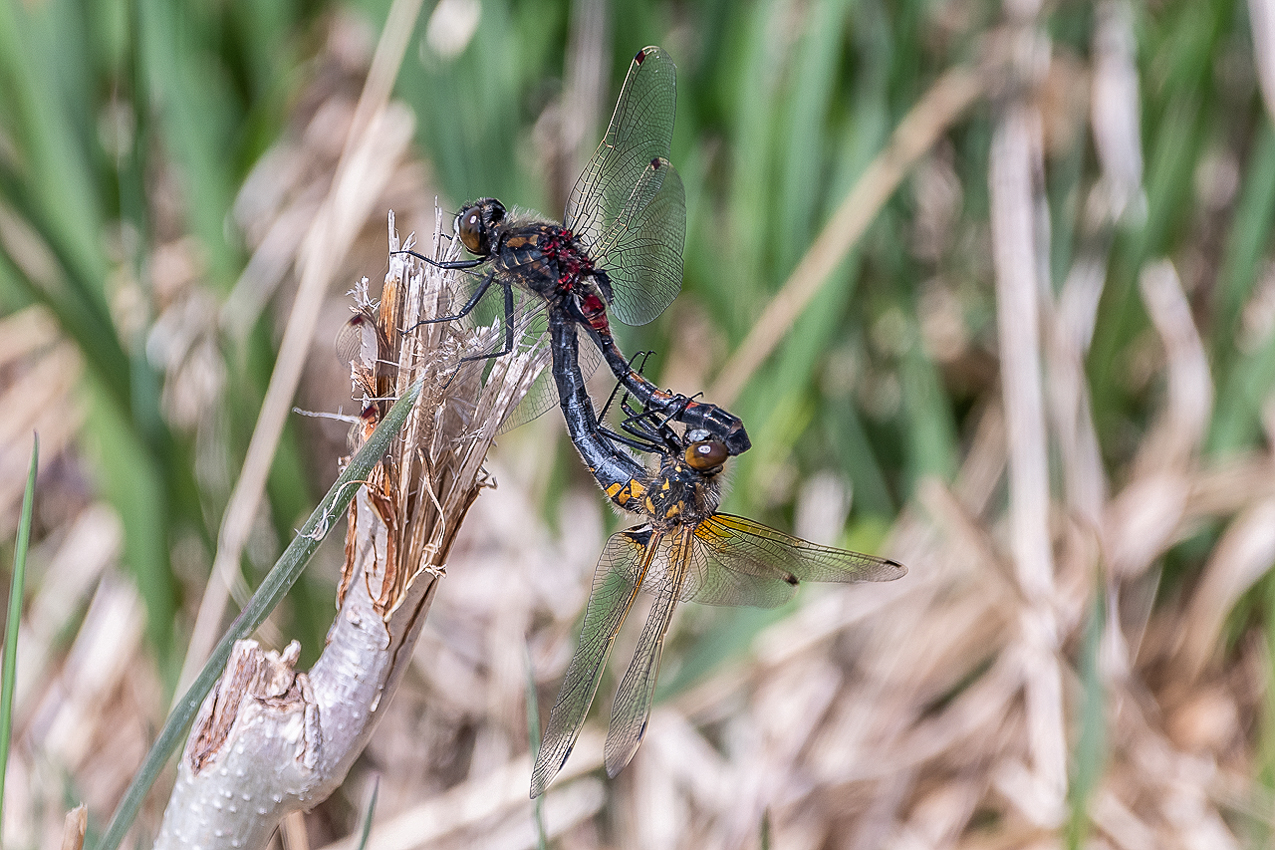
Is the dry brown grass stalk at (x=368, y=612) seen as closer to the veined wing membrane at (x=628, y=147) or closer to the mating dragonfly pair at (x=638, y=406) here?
the mating dragonfly pair at (x=638, y=406)

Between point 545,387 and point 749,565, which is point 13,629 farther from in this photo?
point 749,565

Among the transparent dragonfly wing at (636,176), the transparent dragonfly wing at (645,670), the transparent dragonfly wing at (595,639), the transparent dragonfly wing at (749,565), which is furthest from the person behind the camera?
the transparent dragonfly wing at (636,176)

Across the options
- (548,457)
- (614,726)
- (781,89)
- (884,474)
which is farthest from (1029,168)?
(614,726)

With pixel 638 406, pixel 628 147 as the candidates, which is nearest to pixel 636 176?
pixel 628 147

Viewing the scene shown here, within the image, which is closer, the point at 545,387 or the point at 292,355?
the point at 545,387

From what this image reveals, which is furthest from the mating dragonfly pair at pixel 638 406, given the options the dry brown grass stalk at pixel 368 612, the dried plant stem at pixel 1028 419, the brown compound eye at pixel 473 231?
the dried plant stem at pixel 1028 419

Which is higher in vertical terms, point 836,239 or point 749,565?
point 836,239

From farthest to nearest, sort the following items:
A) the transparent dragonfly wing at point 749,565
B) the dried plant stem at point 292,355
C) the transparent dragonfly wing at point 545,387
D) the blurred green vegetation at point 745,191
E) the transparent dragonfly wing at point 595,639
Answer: the blurred green vegetation at point 745,191 → the dried plant stem at point 292,355 → the transparent dragonfly wing at point 749,565 → the transparent dragonfly wing at point 545,387 → the transparent dragonfly wing at point 595,639
